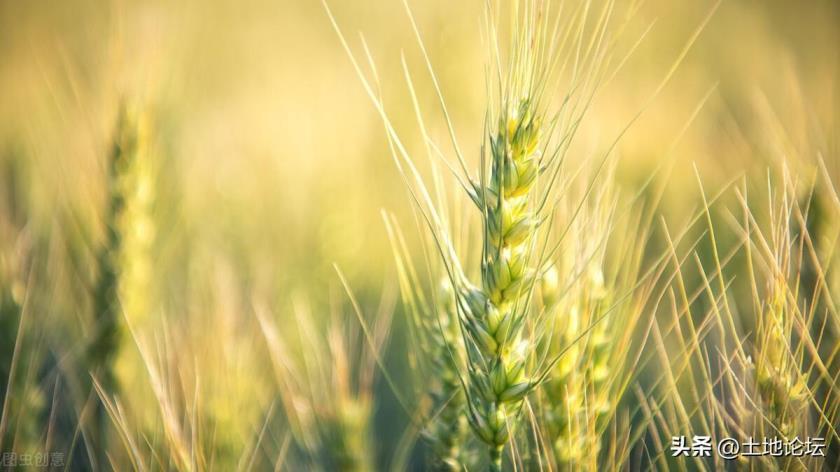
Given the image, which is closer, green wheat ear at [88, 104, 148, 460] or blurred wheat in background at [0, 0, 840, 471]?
blurred wheat in background at [0, 0, 840, 471]

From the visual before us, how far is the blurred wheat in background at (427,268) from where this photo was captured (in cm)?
74

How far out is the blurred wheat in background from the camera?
742mm

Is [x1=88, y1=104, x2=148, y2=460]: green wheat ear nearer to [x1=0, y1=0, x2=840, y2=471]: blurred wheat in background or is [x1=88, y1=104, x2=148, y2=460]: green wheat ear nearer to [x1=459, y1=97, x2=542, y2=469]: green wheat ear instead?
[x1=0, y1=0, x2=840, y2=471]: blurred wheat in background

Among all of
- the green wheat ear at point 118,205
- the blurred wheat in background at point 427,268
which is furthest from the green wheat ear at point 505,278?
the green wheat ear at point 118,205

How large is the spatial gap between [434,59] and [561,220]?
3.78ft

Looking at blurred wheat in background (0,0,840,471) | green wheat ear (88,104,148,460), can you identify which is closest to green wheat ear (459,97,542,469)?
blurred wheat in background (0,0,840,471)

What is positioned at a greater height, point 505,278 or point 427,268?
point 505,278

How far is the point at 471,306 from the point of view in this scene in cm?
75

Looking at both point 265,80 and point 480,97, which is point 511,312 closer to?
point 480,97

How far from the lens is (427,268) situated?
129 cm

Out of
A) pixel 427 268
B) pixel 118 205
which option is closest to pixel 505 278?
pixel 427 268

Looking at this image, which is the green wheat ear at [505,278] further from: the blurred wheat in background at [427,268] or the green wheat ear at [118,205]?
the green wheat ear at [118,205]

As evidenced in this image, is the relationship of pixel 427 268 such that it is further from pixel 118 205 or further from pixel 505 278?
pixel 118 205

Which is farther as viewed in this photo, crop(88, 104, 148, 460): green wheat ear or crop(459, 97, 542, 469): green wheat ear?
crop(88, 104, 148, 460): green wheat ear
